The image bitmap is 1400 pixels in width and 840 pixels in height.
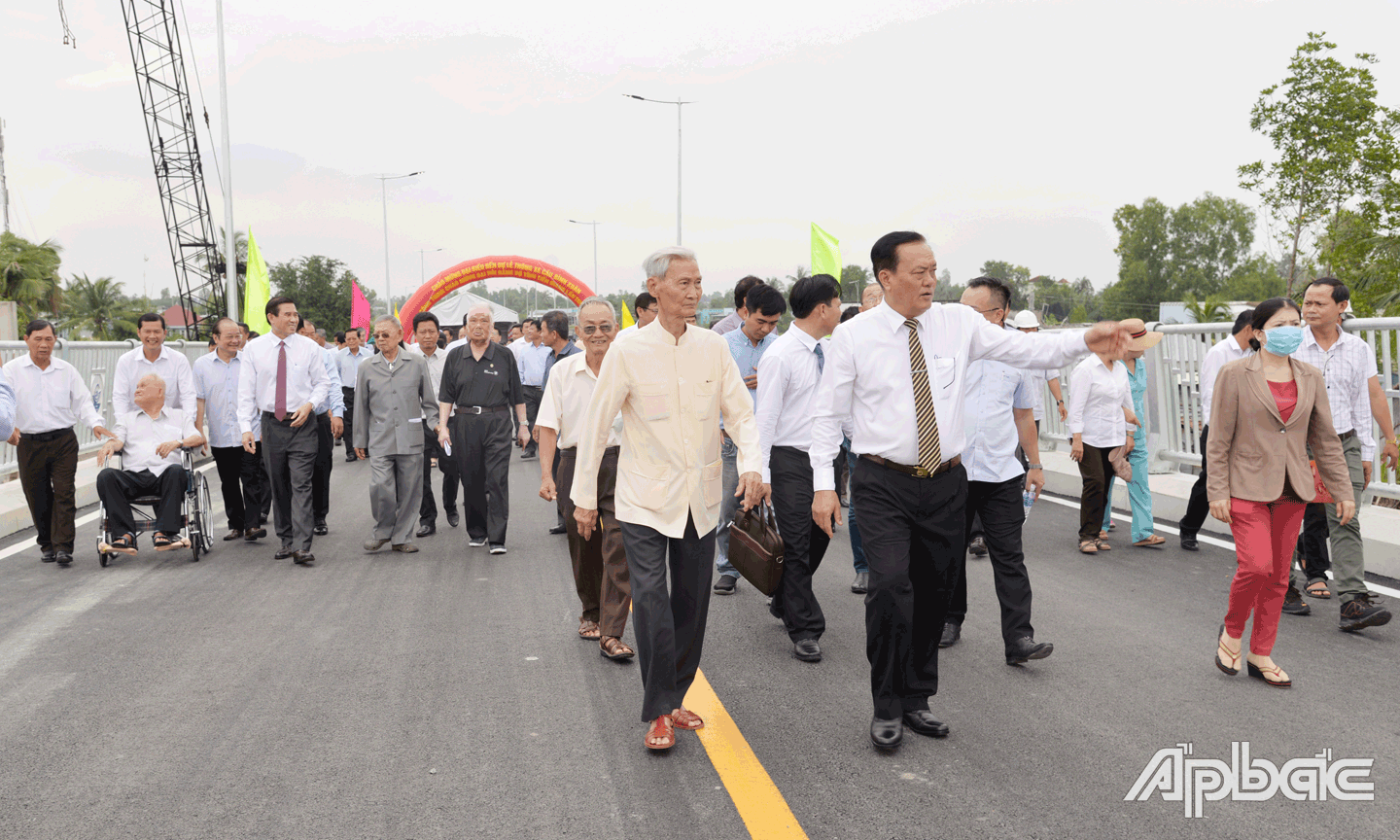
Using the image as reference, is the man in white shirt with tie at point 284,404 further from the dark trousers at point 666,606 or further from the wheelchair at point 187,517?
the dark trousers at point 666,606

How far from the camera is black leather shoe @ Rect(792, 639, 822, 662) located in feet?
17.7

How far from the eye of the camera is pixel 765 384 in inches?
233

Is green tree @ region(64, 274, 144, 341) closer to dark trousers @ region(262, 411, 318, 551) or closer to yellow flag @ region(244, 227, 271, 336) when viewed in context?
yellow flag @ region(244, 227, 271, 336)

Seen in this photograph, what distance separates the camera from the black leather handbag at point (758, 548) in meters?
5.20

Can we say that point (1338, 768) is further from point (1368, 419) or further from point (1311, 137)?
point (1311, 137)

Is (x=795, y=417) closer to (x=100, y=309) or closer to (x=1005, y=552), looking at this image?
(x=1005, y=552)

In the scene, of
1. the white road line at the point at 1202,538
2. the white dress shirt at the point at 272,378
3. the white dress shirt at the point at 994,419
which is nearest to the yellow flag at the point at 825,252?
the white road line at the point at 1202,538

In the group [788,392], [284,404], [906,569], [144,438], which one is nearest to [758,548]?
[788,392]

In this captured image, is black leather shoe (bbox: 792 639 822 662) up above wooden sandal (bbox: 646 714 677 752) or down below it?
below

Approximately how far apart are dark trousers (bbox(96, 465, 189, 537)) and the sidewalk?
722 cm

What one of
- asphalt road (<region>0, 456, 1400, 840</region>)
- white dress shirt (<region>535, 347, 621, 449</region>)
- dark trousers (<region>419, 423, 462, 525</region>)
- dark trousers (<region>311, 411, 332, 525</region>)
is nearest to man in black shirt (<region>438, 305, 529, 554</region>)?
dark trousers (<region>419, 423, 462, 525</region>)

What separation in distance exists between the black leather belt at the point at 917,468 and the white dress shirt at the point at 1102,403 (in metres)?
4.32

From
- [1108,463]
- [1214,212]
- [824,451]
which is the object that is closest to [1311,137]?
[1108,463]

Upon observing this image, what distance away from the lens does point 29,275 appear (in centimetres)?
4206
